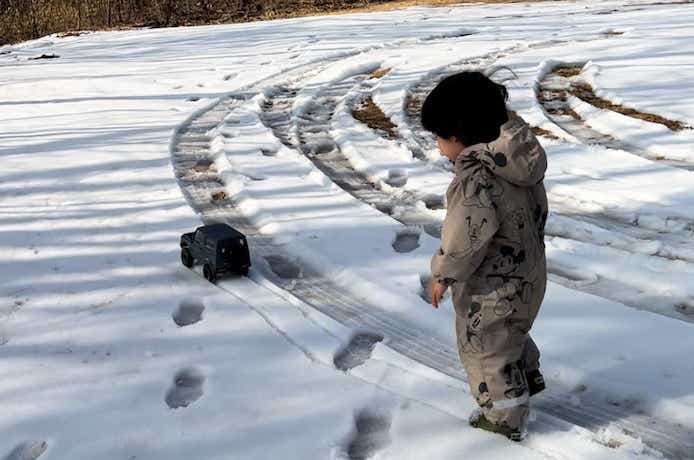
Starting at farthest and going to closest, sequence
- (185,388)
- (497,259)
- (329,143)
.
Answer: (329,143), (185,388), (497,259)

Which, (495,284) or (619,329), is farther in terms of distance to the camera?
(619,329)

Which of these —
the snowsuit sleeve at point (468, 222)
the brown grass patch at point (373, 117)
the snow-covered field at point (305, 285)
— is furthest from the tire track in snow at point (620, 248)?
the brown grass patch at point (373, 117)

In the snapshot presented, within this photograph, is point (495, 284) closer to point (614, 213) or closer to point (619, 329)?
point (619, 329)

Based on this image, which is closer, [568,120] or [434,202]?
[434,202]

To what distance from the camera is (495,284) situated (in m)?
2.16

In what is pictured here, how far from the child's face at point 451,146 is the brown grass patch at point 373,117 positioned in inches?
150

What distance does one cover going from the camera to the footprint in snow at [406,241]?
3.88 meters

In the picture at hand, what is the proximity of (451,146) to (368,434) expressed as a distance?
39.1 inches

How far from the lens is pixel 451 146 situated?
2.09 meters

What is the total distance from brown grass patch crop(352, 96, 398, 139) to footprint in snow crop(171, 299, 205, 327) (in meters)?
2.99

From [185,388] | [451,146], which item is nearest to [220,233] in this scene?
[185,388]

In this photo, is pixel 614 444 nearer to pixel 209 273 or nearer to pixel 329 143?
pixel 209 273

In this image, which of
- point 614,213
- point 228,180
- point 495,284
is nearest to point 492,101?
point 495,284

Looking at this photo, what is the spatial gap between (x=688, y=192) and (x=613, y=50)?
16.5 ft
